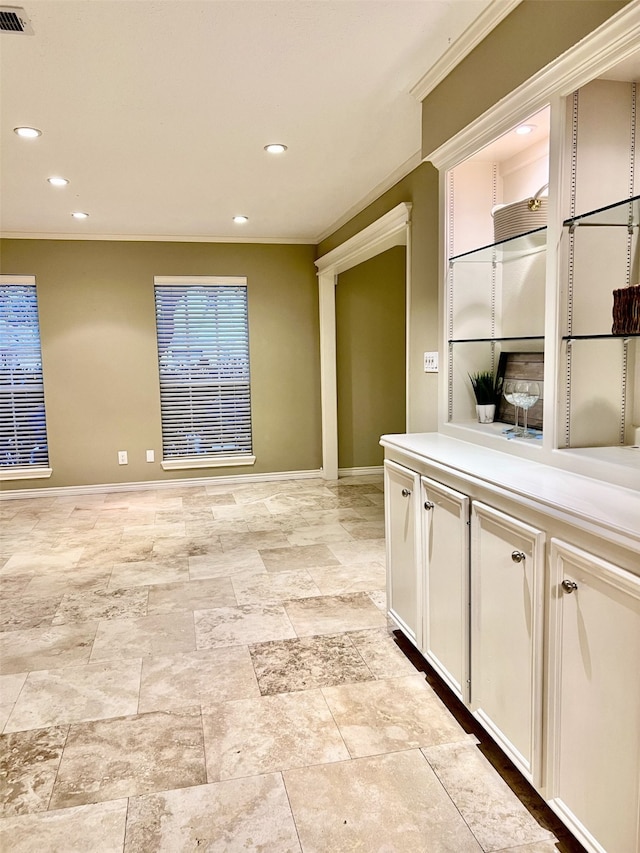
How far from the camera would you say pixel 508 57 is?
2.08 meters

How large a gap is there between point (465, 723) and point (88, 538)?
3.30m

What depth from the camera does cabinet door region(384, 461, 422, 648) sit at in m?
2.41

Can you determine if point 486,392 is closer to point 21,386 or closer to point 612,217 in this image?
point 612,217

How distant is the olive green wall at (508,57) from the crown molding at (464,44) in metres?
0.02

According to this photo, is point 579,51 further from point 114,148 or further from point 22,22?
point 114,148

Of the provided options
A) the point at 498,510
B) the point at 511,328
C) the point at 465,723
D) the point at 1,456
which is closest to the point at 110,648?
the point at 465,723

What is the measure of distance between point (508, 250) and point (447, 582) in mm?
1358

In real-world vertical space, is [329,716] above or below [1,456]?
below

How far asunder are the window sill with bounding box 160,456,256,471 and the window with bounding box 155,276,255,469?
0.01m

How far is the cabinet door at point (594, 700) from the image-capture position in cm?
128

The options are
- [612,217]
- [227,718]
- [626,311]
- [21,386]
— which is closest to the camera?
[626,311]

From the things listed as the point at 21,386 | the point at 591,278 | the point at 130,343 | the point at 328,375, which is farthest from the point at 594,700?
the point at 21,386

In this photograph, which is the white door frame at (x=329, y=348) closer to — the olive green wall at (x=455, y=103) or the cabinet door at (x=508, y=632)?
the olive green wall at (x=455, y=103)

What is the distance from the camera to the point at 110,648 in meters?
2.77
